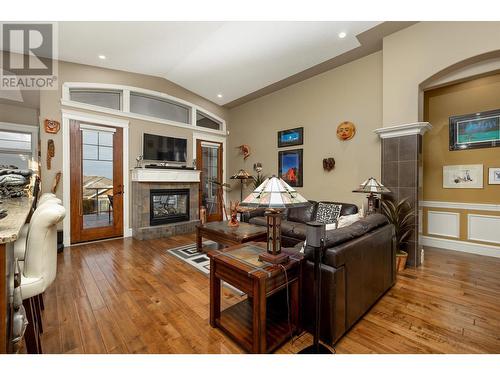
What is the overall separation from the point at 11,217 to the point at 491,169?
18.6 ft

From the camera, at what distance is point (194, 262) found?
326 cm

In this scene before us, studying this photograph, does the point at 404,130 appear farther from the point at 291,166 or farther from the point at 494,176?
the point at 291,166

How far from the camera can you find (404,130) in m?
3.28

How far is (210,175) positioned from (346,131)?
362cm

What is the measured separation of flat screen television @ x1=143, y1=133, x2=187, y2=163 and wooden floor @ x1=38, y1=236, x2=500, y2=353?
2504 millimetres

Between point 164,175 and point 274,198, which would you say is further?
point 164,175

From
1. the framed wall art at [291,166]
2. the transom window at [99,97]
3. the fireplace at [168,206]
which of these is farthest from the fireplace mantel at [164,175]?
the framed wall art at [291,166]

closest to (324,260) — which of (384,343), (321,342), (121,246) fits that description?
(321,342)

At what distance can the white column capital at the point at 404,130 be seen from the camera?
124 inches

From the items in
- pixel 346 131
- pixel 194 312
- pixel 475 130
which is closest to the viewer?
pixel 194 312

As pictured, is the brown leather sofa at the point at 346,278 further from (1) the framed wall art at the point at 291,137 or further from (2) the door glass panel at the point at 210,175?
(2) the door glass panel at the point at 210,175

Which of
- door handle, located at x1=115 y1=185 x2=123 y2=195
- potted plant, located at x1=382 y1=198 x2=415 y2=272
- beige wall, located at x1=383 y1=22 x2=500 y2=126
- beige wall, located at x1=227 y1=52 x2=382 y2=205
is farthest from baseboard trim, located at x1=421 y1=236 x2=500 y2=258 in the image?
door handle, located at x1=115 y1=185 x2=123 y2=195

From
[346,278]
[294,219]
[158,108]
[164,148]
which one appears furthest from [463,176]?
[158,108]
